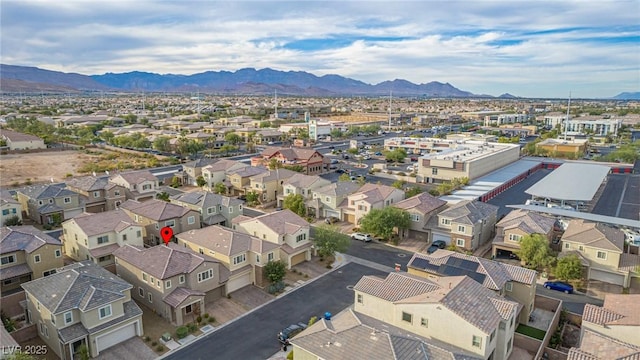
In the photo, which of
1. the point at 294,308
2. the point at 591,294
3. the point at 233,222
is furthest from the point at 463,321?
the point at 233,222

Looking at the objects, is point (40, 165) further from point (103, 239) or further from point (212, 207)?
point (103, 239)

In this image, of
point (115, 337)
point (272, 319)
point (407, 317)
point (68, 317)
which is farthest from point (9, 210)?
point (407, 317)

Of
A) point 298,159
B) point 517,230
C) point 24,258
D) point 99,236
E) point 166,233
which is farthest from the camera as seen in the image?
point 298,159

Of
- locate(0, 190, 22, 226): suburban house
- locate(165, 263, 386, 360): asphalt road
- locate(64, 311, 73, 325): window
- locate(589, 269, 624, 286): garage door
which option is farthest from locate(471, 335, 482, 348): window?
locate(0, 190, 22, 226): suburban house

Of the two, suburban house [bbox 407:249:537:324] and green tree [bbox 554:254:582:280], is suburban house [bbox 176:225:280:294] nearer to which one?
suburban house [bbox 407:249:537:324]

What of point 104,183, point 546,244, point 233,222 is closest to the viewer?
point 546,244

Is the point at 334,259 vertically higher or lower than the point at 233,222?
lower

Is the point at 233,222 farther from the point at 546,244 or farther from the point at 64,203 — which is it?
the point at 546,244

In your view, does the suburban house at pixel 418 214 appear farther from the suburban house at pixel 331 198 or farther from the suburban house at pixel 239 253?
the suburban house at pixel 239 253
